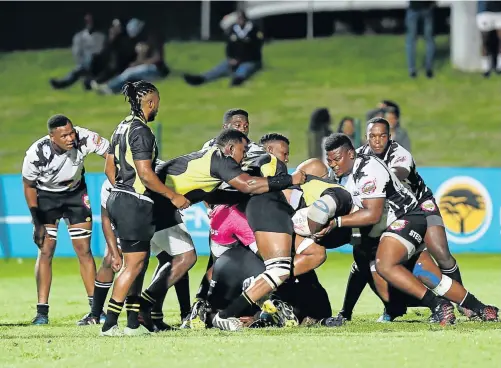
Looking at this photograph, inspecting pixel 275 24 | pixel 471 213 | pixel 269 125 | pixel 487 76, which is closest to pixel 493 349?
pixel 471 213

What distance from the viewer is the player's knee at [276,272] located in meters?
11.3

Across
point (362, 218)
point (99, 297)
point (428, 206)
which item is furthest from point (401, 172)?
point (99, 297)

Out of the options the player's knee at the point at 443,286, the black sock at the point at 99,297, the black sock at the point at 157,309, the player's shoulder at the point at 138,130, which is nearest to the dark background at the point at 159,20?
the black sock at the point at 99,297

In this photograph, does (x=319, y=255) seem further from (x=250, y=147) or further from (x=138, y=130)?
(x=138, y=130)

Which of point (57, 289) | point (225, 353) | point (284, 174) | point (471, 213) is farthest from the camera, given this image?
point (471, 213)

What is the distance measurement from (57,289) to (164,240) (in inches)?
186

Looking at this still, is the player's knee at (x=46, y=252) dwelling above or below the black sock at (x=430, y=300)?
above

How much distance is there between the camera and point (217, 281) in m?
12.1

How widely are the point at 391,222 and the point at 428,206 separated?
81cm

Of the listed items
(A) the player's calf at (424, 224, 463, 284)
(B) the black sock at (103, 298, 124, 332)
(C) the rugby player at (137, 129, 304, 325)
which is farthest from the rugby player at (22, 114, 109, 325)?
(A) the player's calf at (424, 224, 463, 284)

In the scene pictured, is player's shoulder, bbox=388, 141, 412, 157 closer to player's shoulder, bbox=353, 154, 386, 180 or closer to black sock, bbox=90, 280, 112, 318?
player's shoulder, bbox=353, 154, 386, 180

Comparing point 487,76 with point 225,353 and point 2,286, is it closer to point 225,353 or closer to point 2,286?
point 2,286

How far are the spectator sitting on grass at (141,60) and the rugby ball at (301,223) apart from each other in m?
18.0

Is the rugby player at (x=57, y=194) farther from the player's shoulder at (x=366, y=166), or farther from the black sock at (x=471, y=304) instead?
the black sock at (x=471, y=304)
